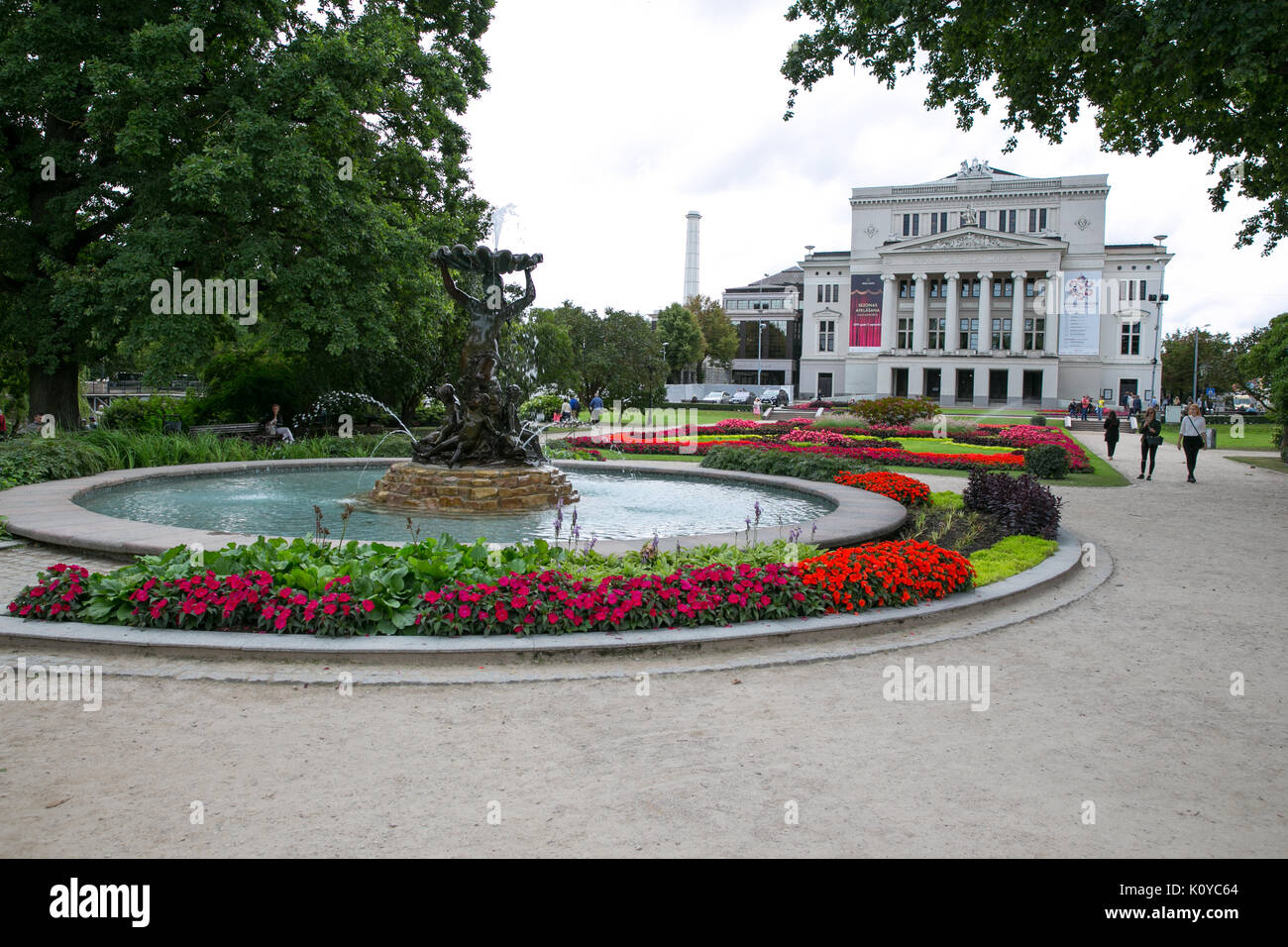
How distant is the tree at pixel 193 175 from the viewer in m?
19.0

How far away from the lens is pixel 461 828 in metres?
A: 3.82

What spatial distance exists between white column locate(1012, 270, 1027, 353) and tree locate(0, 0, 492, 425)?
6676 cm

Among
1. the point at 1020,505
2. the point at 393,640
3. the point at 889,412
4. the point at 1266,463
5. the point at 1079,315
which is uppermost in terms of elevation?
the point at 1079,315

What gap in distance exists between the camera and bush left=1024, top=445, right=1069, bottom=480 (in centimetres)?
2131

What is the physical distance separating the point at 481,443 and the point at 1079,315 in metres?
78.1

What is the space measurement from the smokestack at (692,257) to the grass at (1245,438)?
81258 millimetres

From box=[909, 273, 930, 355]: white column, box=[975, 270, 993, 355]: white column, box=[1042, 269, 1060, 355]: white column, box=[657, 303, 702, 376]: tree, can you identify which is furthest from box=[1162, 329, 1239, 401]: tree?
box=[657, 303, 702, 376]: tree

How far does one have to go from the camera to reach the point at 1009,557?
9.99 metres

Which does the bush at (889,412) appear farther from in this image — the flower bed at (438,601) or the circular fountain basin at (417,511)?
the flower bed at (438,601)

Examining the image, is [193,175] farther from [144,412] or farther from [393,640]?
[393,640]

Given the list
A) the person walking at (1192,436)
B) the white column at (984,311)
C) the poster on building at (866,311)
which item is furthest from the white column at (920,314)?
the person walking at (1192,436)

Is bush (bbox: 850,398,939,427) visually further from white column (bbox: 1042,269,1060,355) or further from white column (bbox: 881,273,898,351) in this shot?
white column (bbox: 1042,269,1060,355)

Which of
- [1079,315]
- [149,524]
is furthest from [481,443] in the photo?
[1079,315]
